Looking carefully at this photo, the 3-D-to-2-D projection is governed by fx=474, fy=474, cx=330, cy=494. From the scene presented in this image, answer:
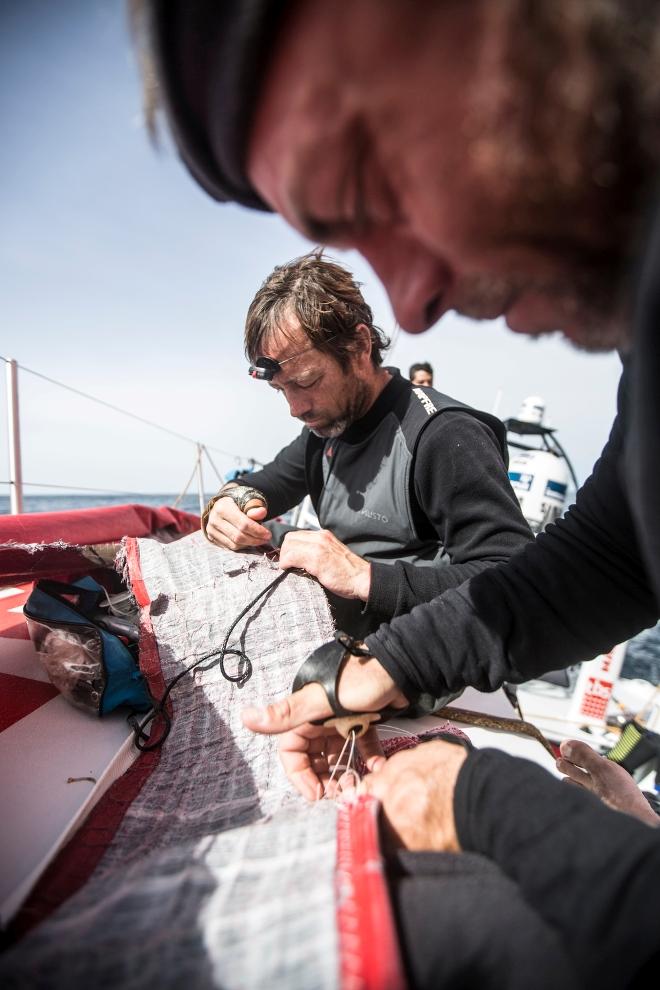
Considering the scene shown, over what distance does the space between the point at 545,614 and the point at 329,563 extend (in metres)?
0.55

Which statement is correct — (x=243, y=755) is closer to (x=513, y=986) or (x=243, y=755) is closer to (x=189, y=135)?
(x=513, y=986)

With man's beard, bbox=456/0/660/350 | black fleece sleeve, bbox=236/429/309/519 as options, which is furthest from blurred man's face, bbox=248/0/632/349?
black fleece sleeve, bbox=236/429/309/519

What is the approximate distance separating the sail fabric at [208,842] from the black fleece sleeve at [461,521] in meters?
0.19

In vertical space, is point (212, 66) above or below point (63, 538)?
above

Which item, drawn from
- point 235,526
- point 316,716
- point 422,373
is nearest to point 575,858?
point 316,716

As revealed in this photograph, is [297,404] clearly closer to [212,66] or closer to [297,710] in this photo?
[297,710]

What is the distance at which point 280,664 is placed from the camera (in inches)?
41.9

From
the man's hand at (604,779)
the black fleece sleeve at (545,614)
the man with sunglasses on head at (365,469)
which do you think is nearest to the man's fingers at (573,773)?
the man's hand at (604,779)

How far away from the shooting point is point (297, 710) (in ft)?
2.42

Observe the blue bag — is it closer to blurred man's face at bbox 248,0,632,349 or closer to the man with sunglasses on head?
the man with sunglasses on head

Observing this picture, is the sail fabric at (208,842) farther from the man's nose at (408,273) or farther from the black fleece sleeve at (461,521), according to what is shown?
the man's nose at (408,273)

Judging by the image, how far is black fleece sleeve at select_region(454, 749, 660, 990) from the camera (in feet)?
1.25

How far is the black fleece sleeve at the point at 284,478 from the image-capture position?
192 cm

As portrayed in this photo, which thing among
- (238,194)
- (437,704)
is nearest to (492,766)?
(437,704)
